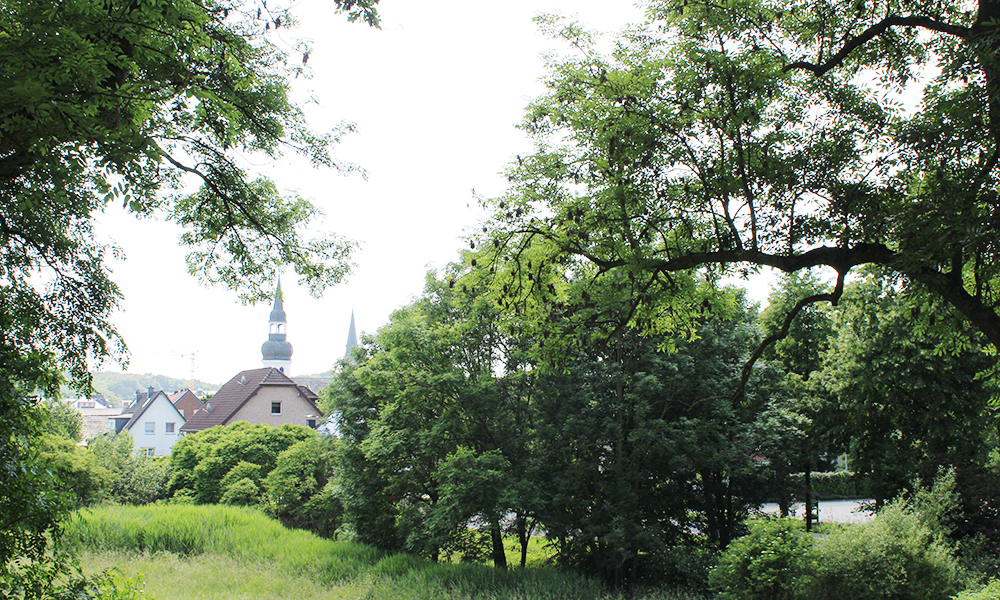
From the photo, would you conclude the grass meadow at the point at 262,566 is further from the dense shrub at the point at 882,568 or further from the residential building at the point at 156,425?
the residential building at the point at 156,425

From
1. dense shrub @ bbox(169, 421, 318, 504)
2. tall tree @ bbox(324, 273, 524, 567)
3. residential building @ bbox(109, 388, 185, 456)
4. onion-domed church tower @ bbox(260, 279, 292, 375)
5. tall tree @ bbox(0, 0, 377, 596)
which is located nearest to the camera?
tall tree @ bbox(0, 0, 377, 596)

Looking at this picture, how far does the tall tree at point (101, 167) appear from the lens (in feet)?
12.4

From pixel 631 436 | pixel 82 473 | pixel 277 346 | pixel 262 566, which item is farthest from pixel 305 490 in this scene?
pixel 277 346

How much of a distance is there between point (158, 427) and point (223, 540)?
143ft

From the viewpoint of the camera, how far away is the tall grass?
15406mm

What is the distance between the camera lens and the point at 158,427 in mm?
53938

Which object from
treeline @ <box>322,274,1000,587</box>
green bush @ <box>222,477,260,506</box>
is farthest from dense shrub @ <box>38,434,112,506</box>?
treeline @ <box>322,274,1000,587</box>

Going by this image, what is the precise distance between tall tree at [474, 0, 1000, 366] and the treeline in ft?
21.0

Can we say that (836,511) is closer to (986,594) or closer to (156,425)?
(986,594)

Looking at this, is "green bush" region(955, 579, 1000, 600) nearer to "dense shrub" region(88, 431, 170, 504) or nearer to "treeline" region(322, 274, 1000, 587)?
"treeline" region(322, 274, 1000, 587)

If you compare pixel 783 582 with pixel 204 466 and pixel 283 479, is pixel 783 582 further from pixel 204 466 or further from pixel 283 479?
pixel 204 466

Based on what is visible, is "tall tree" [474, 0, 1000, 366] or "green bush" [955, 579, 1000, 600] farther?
"green bush" [955, 579, 1000, 600]

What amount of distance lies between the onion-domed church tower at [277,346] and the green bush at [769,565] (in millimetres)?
77224

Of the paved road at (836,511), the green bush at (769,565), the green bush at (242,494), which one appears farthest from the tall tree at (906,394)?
the green bush at (242,494)
